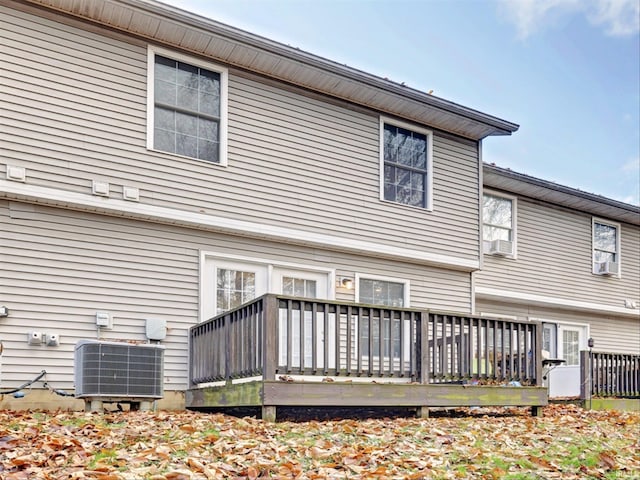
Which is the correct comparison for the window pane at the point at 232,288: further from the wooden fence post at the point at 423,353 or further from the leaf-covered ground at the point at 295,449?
the wooden fence post at the point at 423,353

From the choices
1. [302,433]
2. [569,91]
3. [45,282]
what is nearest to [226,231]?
[45,282]

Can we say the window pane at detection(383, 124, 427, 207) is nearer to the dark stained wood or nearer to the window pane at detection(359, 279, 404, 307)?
the window pane at detection(359, 279, 404, 307)

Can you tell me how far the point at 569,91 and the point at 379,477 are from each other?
45.7m

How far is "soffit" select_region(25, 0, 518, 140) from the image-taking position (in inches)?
315

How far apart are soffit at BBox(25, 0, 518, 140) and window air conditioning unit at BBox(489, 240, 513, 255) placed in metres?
2.55

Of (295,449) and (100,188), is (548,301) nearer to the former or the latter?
(100,188)

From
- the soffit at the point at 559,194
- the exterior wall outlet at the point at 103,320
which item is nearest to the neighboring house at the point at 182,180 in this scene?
the exterior wall outlet at the point at 103,320

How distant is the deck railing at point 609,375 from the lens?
33.4 ft

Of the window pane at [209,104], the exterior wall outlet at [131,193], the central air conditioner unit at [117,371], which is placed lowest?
the central air conditioner unit at [117,371]

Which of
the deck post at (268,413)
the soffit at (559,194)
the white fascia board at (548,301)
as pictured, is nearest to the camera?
the deck post at (268,413)

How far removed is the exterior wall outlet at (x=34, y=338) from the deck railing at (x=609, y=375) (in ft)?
25.9

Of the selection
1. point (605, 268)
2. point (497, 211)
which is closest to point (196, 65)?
point (497, 211)

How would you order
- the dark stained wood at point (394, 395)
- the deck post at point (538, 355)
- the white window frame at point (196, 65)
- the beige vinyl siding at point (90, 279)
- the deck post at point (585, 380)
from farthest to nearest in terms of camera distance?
1. the deck post at point (585, 380)
2. the white window frame at point (196, 65)
3. the deck post at point (538, 355)
4. the beige vinyl siding at point (90, 279)
5. the dark stained wood at point (394, 395)

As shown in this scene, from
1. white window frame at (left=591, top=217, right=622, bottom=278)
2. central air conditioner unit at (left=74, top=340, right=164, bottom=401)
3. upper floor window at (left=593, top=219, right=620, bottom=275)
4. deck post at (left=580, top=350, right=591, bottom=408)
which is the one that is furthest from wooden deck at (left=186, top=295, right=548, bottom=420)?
upper floor window at (left=593, top=219, right=620, bottom=275)
